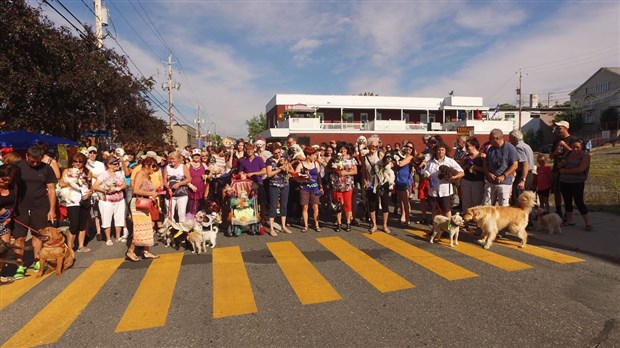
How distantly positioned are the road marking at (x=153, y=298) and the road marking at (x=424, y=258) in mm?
3781

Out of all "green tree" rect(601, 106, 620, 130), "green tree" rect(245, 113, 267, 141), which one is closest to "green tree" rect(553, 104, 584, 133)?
"green tree" rect(601, 106, 620, 130)

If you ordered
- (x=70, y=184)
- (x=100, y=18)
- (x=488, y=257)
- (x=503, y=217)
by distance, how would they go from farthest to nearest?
(x=100, y=18) → (x=70, y=184) → (x=503, y=217) → (x=488, y=257)

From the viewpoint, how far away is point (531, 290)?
13.9ft

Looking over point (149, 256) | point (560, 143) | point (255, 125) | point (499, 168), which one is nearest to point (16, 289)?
point (149, 256)

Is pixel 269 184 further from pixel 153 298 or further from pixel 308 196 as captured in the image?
pixel 153 298

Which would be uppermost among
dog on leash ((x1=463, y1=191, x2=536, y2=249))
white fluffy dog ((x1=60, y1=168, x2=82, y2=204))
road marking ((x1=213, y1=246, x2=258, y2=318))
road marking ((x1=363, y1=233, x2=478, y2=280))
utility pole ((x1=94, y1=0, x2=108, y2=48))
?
utility pole ((x1=94, y1=0, x2=108, y2=48))

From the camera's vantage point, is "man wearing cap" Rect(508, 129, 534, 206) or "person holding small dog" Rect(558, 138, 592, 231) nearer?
"man wearing cap" Rect(508, 129, 534, 206)

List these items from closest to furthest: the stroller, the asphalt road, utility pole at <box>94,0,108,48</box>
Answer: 1. the asphalt road
2. the stroller
3. utility pole at <box>94,0,108,48</box>

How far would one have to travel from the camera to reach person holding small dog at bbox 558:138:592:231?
678 cm

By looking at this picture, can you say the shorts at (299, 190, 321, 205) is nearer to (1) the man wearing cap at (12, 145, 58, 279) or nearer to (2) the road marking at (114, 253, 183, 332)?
(2) the road marking at (114, 253, 183, 332)

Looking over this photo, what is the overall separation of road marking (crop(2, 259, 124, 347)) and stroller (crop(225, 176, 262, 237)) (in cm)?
250

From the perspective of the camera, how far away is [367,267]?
5.25 metres

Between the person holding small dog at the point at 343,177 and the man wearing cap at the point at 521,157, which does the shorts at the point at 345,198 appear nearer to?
the person holding small dog at the point at 343,177

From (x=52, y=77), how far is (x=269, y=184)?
9.41 metres
